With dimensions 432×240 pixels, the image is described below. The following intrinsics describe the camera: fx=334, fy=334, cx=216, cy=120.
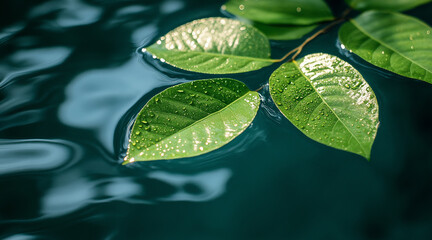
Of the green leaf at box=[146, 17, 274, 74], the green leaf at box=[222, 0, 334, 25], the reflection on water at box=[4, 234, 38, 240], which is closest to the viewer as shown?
the reflection on water at box=[4, 234, 38, 240]

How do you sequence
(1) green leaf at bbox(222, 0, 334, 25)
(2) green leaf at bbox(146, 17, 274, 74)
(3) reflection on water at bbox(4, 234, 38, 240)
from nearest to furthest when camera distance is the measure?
(3) reflection on water at bbox(4, 234, 38, 240), (2) green leaf at bbox(146, 17, 274, 74), (1) green leaf at bbox(222, 0, 334, 25)

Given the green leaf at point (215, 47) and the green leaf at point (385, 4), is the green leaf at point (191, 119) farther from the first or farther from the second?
the green leaf at point (385, 4)

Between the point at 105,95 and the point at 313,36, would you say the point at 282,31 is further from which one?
the point at 105,95

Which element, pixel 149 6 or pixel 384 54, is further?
pixel 149 6

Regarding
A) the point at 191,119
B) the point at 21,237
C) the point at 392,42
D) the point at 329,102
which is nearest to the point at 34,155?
the point at 21,237

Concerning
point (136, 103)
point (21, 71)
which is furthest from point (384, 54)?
point (21, 71)

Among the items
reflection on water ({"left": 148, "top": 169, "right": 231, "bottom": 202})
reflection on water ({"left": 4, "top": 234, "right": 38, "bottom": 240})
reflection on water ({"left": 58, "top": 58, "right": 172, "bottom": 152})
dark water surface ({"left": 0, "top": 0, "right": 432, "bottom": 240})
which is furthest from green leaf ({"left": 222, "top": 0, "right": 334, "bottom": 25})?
reflection on water ({"left": 4, "top": 234, "right": 38, "bottom": 240})

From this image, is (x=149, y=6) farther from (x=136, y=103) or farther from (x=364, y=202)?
(x=364, y=202)

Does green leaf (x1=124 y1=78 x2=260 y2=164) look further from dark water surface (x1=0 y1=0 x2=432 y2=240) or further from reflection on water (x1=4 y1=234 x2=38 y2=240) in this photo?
reflection on water (x1=4 y1=234 x2=38 y2=240)
